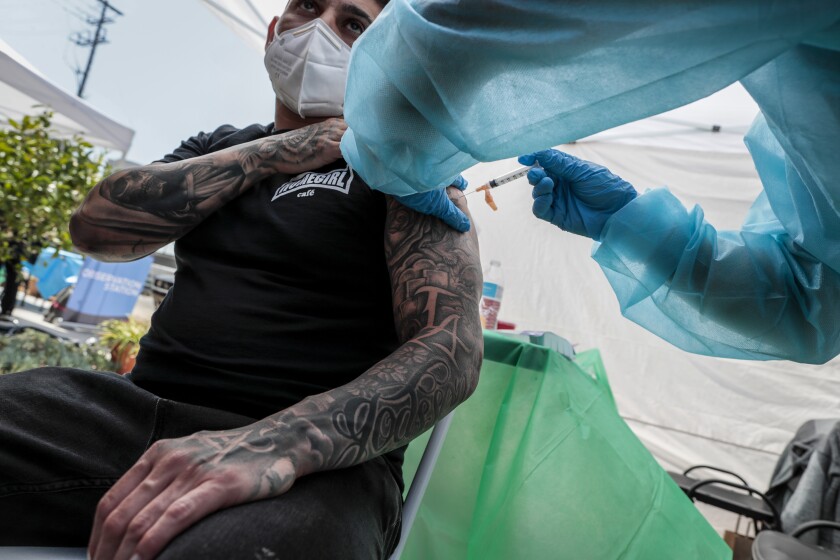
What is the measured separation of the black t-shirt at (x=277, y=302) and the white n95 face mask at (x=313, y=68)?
0.24 m

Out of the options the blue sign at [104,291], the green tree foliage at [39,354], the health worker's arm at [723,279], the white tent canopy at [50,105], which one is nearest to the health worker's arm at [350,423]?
the health worker's arm at [723,279]

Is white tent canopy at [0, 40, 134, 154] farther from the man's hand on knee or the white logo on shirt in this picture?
the man's hand on knee

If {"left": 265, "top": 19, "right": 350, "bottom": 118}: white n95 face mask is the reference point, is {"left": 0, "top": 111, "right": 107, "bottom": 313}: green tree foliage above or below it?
below

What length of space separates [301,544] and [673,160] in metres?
3.93

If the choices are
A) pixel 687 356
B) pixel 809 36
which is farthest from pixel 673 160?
pixel 809 36

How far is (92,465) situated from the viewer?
2.60ft

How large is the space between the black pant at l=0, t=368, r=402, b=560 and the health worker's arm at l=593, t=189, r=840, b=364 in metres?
0.55

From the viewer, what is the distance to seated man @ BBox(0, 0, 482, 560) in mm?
580

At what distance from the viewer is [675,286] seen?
1.00m

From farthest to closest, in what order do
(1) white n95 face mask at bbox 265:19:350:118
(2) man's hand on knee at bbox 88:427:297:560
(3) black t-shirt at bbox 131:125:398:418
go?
(1) white n95 face mask at bbox 265:19:350:118
(3) black t-shirt at bbox 131:125:398:418
(2) man's hand on knee at bbox 88:427:297:560

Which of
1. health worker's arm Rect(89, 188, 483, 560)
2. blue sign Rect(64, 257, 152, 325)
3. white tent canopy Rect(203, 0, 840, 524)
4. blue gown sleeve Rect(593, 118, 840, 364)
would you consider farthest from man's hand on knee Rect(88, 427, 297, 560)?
blue sign Rect(64, 257, 152, 325)

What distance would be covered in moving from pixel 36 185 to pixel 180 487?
2.63m

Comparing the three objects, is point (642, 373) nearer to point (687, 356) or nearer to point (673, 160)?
point (687, 356)

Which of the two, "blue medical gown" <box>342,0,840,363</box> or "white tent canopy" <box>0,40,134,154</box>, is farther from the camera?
"white tent canopy" <box>0,40,134,154</box>
